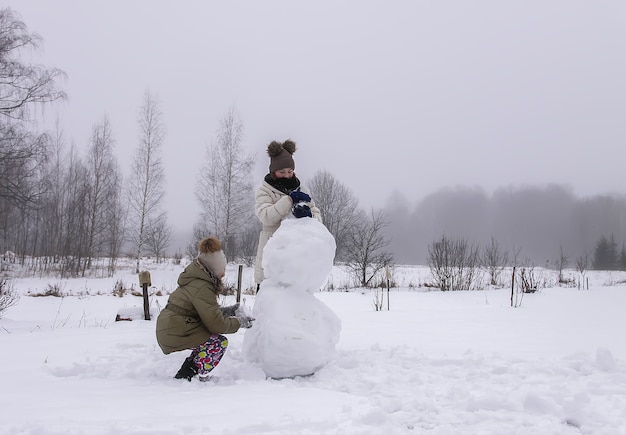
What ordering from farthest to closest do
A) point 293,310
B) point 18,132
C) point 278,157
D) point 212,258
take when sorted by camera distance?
point 18,132 < point 278,157 < point 293,310 < point 212,258

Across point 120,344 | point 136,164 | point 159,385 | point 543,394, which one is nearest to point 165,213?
point 136,164

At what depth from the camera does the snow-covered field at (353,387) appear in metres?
2.01

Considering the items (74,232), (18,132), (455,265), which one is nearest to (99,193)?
(74,232)

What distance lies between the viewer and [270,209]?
3637 mm

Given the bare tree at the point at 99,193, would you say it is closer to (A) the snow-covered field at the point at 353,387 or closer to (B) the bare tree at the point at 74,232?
(B) the bare tree at the point at 74,232

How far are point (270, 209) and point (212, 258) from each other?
2.60 feet

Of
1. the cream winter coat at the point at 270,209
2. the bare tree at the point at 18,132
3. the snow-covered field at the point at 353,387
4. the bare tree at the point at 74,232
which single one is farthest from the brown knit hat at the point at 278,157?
the bare tree at the point at 74,232

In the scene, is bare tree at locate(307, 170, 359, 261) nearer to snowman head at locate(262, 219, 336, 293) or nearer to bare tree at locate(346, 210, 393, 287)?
bare tree at locate(346, 210, 393, 287)

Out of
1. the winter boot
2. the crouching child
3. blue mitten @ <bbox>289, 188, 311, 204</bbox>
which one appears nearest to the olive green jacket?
the crouching child

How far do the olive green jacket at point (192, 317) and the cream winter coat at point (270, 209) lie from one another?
89 centimetres

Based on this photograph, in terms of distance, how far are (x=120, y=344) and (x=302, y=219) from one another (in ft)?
7.50

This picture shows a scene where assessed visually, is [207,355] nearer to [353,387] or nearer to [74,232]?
[353,387]

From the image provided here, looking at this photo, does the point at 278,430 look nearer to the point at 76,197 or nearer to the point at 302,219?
the point at 302,219

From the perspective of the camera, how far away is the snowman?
3.15 m
